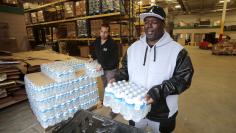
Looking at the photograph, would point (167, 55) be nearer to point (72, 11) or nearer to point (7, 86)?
point (7, 86)

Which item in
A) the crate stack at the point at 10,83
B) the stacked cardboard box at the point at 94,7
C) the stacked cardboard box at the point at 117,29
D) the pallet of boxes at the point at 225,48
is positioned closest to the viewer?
the crate stack at the point at 10,83

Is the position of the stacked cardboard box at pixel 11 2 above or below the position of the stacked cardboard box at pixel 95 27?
above

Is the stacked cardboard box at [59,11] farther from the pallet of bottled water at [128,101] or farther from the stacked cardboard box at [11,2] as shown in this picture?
the pallet of bottled water at [128,101]

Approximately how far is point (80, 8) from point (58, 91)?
405cm

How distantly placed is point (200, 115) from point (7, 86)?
3.69 metres

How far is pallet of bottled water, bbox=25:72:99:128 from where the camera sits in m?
2.13

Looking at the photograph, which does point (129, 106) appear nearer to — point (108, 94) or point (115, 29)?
point (108, 94)

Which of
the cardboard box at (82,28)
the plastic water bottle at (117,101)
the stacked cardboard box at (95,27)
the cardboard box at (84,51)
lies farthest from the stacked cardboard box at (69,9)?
the plastic water bottle at (117,101)

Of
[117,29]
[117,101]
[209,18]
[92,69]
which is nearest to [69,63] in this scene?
[92,69]

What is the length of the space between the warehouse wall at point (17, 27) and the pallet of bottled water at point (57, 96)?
2757 millimetres

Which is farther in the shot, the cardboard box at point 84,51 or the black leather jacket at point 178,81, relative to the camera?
the cardboard box at point 84,51

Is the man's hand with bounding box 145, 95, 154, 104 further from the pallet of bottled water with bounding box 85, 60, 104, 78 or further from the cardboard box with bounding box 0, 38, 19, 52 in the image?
the cardboard box with bounding box 0, 38, 19, 52

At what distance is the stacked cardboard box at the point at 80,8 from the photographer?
530cm

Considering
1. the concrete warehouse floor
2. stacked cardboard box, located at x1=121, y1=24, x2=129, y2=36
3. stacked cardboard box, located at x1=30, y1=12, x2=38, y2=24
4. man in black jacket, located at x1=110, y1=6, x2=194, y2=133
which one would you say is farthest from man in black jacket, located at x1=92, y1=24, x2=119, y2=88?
stacked cardboard box, located at x1=30, y1=12, x2=38, y2=24
